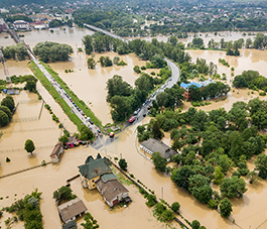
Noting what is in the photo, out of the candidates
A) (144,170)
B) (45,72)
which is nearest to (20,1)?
(45,72)

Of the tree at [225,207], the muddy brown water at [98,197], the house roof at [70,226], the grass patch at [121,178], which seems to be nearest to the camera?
the house roof at [70,226]

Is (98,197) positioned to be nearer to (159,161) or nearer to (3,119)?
(159,161)

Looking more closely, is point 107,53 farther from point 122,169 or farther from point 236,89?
point 122,169

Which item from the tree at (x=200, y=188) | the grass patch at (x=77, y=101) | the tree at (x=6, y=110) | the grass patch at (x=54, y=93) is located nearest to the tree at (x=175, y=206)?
the tree at (x=200, y=188)

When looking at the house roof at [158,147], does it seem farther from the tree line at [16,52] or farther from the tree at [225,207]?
the tree line at [16,52]

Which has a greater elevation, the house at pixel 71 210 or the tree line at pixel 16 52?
the tree line at pixel 16 52

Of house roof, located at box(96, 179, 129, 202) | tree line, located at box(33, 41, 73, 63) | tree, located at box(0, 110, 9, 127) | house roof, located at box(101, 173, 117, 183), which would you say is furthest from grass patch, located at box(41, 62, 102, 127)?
house roof, located at box(96, 179, 129, 202)
